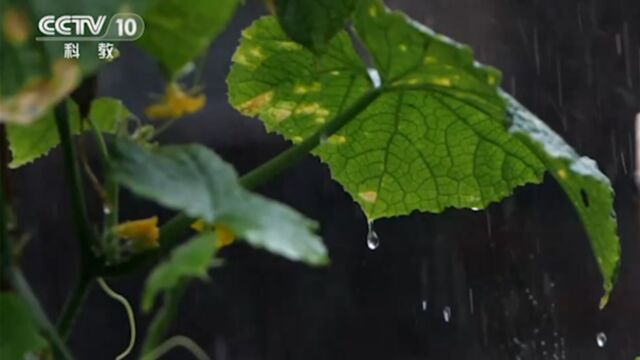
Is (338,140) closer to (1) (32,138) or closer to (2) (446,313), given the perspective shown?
(1) (32,138)

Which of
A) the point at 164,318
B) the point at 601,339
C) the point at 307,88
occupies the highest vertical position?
the point at 307,88

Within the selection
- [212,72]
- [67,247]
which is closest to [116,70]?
[212,72]

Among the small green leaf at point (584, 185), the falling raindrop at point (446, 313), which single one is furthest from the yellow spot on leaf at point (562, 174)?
the falling raindrop at point (446, 313)

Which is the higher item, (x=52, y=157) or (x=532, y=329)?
(x=52, y=157)

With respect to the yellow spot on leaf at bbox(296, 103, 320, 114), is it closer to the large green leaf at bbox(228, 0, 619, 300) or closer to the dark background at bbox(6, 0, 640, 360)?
the large green leaf at bbox(228, 0, 619, 300)

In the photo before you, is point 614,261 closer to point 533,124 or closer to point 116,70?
point 533,124

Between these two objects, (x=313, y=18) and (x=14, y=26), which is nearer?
(x=14, y=26)

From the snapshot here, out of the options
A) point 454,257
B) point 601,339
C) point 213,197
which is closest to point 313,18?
point 213,197
